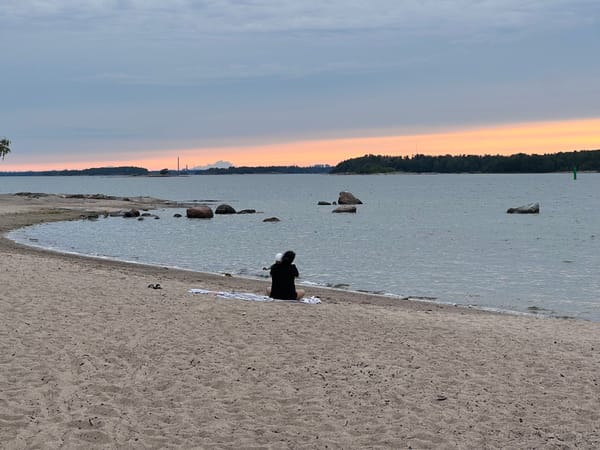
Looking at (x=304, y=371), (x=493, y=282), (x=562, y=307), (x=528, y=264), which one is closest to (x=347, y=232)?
(x=528, y=264)

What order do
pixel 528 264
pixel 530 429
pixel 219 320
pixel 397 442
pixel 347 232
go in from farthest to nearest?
1. pixel 347 232
2. pixel 528 264
3. pixel 219 320
4. pixel 530 429
5. pixel 397 442

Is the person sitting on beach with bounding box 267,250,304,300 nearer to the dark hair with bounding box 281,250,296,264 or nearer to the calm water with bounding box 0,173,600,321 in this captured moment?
the dark hair with bounding box 281,250,296,264

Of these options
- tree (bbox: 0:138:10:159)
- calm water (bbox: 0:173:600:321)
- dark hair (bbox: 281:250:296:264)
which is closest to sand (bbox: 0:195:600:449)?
dark hair (bbox: 281:250:296:264)

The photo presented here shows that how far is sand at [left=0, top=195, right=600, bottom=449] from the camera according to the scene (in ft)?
23.7

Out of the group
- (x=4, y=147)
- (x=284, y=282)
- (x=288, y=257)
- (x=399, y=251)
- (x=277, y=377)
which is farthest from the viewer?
(x=4, y=147)

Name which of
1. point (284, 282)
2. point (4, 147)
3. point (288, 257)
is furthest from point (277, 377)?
point (4, 147)

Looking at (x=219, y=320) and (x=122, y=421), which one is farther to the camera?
(x=219, y=320)

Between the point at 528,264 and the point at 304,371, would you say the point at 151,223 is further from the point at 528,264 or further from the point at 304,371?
the point at 304,371

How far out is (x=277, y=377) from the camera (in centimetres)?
905

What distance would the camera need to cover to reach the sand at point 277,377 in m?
7.21

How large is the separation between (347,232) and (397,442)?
3971cm

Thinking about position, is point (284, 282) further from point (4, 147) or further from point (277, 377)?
point (4, 147)

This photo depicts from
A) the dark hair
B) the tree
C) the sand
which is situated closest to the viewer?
the sand

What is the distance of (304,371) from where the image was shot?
9359 millimetres
